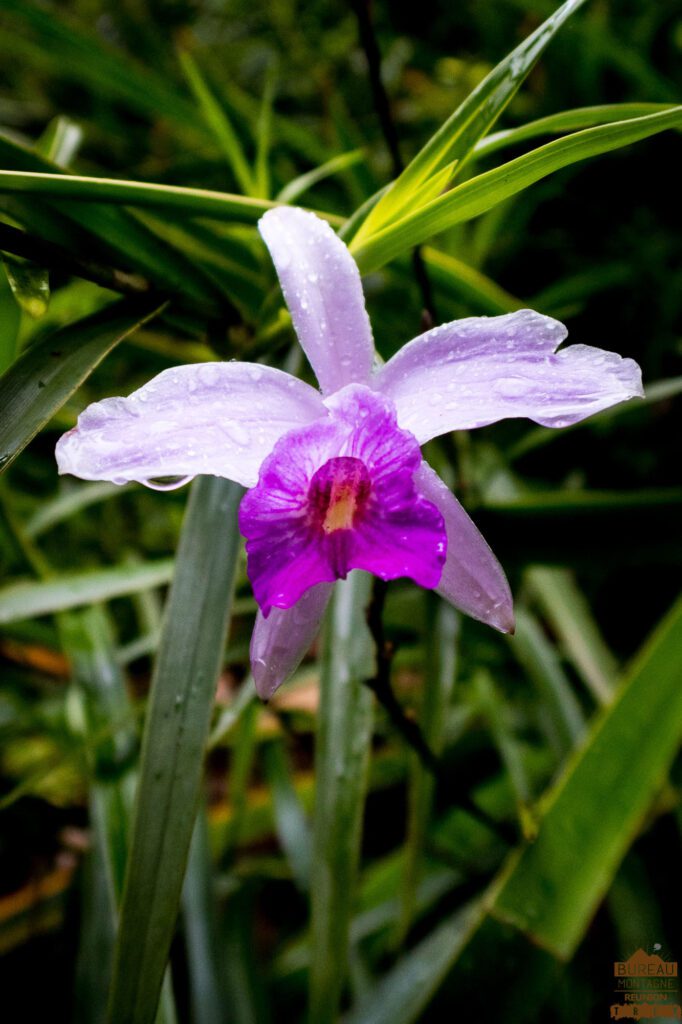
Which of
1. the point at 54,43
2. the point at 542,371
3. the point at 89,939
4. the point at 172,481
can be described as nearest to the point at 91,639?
the point at 89,939

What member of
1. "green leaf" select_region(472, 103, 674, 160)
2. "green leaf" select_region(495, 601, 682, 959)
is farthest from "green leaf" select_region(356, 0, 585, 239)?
"green leaf" select_region(495, 601, 682, 959)

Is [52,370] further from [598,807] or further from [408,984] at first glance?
[408,984]

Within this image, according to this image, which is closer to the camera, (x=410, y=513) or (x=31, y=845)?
(x=410, y=513)

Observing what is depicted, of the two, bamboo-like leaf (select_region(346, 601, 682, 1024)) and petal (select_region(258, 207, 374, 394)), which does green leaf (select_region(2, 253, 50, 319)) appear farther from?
bamboo-like leaf (select_region(346, 601, 682, 1024))

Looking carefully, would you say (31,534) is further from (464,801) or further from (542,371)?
(542,371)

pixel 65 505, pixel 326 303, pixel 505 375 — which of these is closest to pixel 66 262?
pixel 326 303

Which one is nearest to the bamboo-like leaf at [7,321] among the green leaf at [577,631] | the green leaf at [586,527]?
the green leaf at [586,527]
